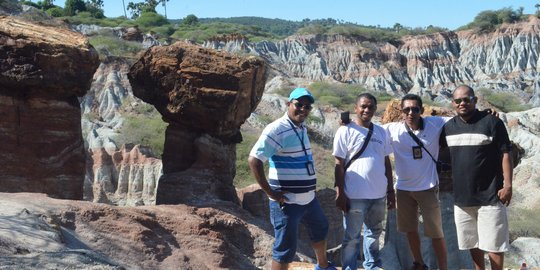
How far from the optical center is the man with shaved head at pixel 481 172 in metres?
5.31

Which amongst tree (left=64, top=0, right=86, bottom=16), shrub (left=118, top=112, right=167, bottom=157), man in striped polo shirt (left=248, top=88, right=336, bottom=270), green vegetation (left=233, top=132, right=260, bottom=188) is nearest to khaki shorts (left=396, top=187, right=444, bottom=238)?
man in striped polo shirt (left=248, top=88, right=336, bottom=270)

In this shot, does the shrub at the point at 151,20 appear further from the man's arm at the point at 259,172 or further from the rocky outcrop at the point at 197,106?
the man's arm at the point at 259,172

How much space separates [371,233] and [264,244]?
3.53 m

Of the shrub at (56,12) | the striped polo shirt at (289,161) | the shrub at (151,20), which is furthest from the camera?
the shrub at (151,20)

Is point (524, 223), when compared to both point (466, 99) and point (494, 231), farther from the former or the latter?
point (466, 99)

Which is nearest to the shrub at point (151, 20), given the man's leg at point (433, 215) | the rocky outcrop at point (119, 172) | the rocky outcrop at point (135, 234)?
the rocky outcrop at point (119, 172)

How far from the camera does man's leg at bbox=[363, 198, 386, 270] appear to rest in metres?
5.52

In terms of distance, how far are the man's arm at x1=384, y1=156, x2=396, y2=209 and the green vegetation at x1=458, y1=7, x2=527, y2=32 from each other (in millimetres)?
62491

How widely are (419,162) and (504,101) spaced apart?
44229 mm

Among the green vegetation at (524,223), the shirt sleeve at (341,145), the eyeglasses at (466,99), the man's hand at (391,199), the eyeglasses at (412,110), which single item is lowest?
the green vegetation at (524,223)

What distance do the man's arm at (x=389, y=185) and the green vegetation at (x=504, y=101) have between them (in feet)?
136

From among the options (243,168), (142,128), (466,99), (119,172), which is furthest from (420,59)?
(466,99)

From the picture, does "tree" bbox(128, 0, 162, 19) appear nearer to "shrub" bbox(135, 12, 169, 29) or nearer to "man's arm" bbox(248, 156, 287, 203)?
"shrub" bbox(135, 12, 169, 29)

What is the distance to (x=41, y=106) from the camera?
30.3 feet
